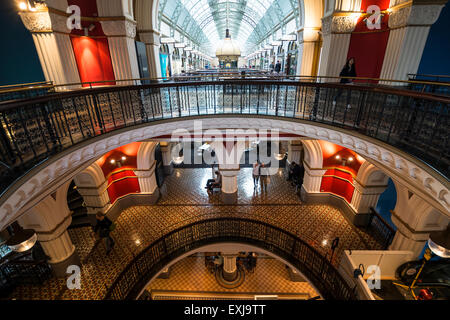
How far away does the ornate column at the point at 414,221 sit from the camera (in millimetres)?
5449

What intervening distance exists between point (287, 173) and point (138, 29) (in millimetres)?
8941

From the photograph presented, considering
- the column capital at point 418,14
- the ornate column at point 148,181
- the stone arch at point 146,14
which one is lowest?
the ornate column at point 148,181

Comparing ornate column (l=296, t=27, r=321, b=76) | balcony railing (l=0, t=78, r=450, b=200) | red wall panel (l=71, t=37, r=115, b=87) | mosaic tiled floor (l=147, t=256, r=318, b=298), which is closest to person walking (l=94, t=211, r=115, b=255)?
balcony railing (l=0, t=78, r=450, b=200)

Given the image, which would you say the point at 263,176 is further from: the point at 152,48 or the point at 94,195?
the point at 152,48

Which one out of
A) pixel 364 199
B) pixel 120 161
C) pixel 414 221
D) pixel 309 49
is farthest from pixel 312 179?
pixel 120 161

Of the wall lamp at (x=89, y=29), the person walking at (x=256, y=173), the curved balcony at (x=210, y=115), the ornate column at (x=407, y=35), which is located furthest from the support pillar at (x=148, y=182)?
the ornate column at (x=407, y=35)

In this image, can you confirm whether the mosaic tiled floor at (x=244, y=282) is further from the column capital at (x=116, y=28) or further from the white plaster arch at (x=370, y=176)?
the column capital at (x=116, y=28)

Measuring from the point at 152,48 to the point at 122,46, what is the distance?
1.67 meters

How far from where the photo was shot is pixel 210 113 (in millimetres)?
5941

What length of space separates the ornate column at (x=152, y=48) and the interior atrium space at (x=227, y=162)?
0.05 m

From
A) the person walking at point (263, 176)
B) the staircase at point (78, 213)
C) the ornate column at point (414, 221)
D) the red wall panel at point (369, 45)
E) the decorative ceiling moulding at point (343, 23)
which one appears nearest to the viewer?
the ornate column at point (414, 221)

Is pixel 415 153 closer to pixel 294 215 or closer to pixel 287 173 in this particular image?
pixel 294 215

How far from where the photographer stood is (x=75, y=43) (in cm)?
696

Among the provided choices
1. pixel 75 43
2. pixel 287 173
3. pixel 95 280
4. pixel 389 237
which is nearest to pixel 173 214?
pixel 95 280
